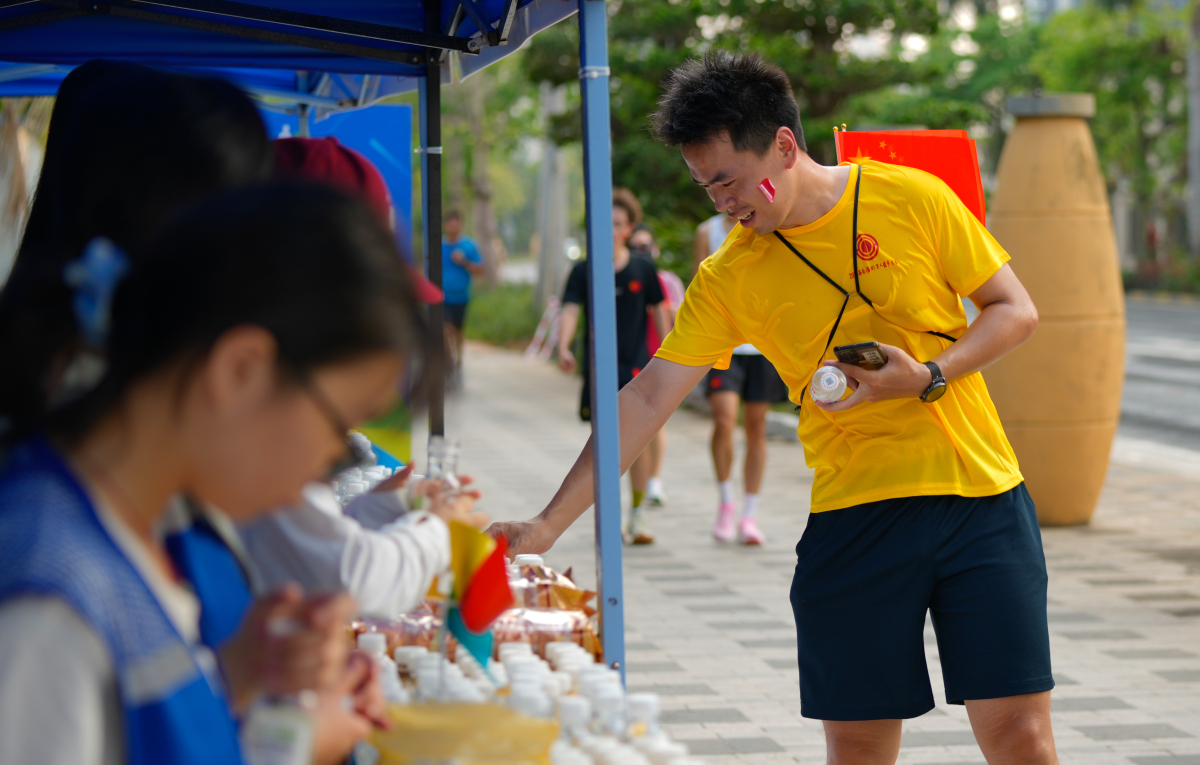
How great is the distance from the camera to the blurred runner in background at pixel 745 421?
22.7 feet

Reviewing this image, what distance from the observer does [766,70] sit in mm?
2658

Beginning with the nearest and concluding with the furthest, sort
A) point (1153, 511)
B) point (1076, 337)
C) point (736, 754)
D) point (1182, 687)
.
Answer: point (736, 754) → point (1182, 687) → point (1076, 337) → point (1153, 511)

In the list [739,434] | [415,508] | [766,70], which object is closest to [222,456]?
[415,508]

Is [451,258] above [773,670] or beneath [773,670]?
above

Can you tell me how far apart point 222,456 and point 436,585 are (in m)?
0.65

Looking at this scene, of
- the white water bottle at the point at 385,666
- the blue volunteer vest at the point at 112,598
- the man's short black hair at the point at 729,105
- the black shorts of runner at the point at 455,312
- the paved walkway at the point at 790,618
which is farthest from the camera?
the black shorts of runner at the point at 455,312

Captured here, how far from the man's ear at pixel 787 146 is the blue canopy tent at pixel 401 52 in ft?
1.56

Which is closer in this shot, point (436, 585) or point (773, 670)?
point (436, 585)

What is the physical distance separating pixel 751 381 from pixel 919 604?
4.43 metres

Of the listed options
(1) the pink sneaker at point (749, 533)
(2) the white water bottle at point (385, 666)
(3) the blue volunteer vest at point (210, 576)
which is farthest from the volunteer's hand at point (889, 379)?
(1) the pink sneaker at point (749, 533)

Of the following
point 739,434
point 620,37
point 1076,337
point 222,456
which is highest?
point 620,37

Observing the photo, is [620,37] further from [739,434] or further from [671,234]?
[739,434]

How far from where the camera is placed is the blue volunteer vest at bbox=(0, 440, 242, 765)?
1.05m

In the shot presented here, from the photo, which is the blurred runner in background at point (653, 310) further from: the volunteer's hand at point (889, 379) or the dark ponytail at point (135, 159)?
the dark ponytail at point (135, 159)
